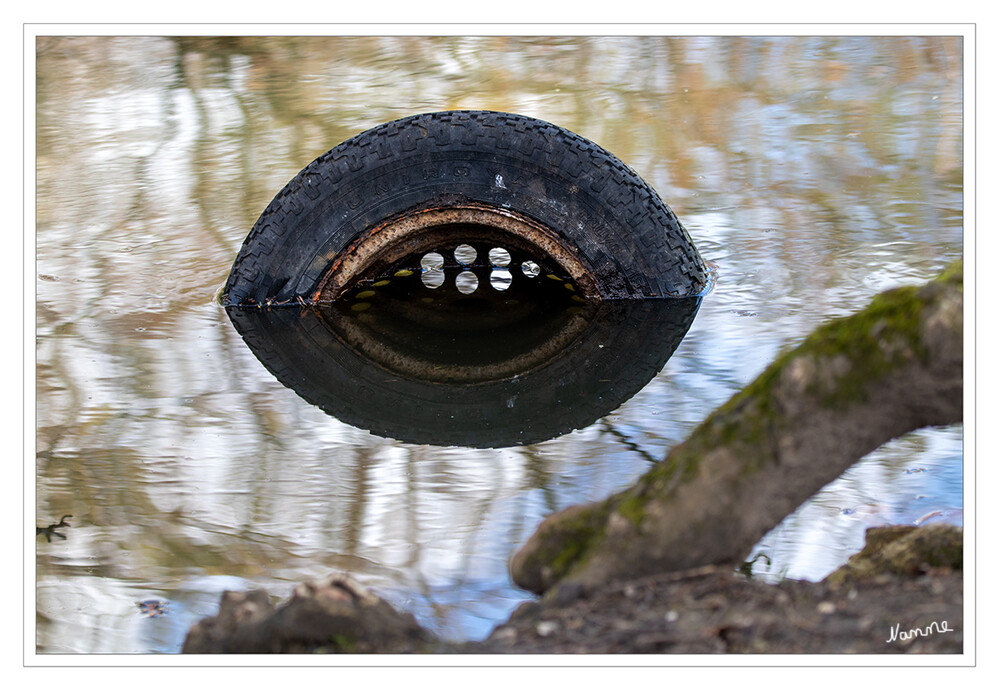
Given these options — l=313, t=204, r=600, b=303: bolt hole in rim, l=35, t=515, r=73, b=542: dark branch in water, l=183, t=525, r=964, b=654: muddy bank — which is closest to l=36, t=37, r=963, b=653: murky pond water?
l=35, t=515, r=73, b=542: dark branch in water

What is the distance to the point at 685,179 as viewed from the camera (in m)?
6.09

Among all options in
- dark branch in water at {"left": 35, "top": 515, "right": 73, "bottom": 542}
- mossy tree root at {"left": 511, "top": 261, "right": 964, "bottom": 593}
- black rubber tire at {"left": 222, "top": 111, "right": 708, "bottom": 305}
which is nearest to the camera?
mossy tree root at {"left": 511, "top": 261, "right": 964, "bottom": 593}

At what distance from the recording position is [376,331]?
446 cm

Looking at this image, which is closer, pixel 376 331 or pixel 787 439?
pixel 787 439

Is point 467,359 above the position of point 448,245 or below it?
below

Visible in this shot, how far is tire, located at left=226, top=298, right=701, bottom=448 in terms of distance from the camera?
366 centimetres

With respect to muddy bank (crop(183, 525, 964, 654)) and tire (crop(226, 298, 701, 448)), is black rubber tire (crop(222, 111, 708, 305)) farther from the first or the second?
muddy bank (crop(183, 525, 964, 654))

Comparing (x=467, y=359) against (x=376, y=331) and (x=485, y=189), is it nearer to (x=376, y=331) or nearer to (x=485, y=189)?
(x=376, y=331)

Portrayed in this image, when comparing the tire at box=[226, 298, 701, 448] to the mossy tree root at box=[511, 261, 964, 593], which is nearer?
the mossy tree root at box=[511, 261, 964, 593]

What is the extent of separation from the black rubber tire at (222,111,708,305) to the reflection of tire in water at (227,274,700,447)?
10.7 inches

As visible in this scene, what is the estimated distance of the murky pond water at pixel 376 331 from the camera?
9.59ft

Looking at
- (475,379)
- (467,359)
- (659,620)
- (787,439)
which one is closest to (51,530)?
(475,379)

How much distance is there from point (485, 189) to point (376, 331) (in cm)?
71
